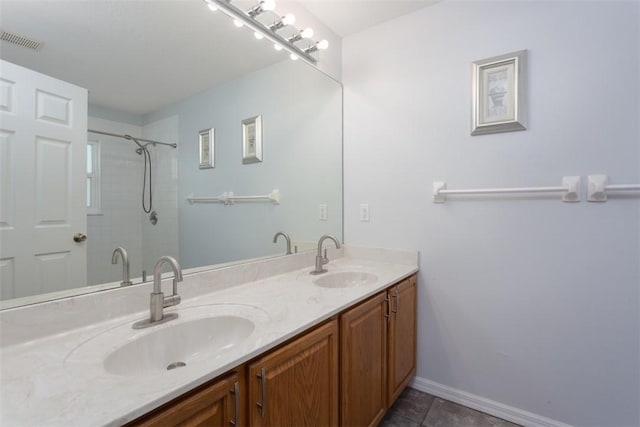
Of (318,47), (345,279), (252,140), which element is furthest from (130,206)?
(318,47)

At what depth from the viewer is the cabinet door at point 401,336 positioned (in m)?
1.50

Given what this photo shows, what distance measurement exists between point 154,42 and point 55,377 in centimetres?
118

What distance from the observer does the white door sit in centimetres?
82

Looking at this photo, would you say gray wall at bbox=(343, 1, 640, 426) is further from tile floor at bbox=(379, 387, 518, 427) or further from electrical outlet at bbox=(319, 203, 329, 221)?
electrical outlet at bbox=(319, 203, 329, 221)

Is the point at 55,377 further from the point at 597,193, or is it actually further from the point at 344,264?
the point at 597,193

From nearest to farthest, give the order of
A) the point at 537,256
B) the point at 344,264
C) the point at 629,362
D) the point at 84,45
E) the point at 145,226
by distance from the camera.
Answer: the point at 84,45 → the point at 145,226 → the point at 629,362 → the point at 537,256 → the point at 344,264

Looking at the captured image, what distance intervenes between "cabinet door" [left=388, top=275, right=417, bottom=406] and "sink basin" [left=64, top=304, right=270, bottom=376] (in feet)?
2.54

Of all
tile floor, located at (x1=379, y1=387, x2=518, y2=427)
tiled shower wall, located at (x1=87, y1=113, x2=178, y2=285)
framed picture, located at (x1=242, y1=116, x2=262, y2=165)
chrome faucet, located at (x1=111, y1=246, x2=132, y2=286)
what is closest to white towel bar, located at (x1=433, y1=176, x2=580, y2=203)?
framed picture, located at (x1=242, y1=116, x2=262, y2=165)

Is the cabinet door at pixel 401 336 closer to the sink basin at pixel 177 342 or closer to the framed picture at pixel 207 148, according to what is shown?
the sink basin at pixel 177 342

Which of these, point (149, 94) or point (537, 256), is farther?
point (537, 256)

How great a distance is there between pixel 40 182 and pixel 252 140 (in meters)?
0.93

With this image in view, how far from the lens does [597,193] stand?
1.32 metres

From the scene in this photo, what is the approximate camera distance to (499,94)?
1.55 metres

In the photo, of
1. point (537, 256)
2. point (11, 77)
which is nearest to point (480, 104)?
point (537, 256)
